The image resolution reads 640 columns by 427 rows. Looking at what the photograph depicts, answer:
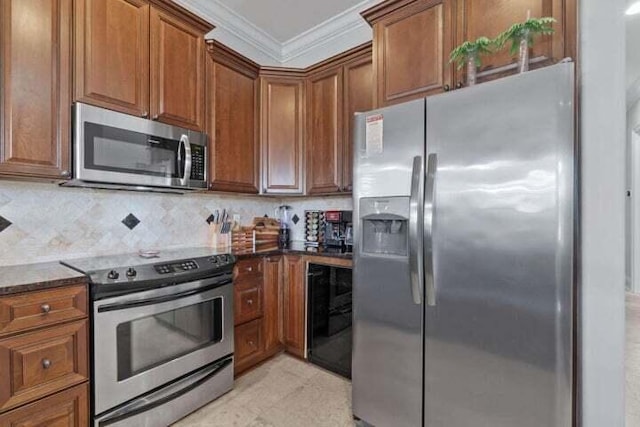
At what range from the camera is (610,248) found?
A: 118cm

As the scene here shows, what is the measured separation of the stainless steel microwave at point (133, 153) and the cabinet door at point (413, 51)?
1349mm

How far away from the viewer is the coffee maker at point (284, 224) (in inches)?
121

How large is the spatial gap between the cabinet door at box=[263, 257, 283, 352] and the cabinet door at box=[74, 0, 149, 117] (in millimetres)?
1422

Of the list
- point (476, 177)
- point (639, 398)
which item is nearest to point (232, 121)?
point (476, 177)

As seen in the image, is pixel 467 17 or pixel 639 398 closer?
pixel 467 17

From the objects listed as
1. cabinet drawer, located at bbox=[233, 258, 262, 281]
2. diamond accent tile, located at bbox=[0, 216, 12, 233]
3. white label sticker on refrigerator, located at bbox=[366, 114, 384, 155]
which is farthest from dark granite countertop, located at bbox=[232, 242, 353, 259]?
diamond accent tile, located at bbox=[0, 216, 12, 233]

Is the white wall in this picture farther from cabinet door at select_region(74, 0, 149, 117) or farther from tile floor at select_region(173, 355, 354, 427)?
cabinet door at select_region(74, 0, 149, 117)

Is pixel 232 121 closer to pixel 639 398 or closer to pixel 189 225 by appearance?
pixel 189 225

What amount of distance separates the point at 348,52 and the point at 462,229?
1862 mm

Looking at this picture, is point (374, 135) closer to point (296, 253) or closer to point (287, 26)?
point (296, 253)

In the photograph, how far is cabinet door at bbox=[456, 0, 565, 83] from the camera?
1403 mm

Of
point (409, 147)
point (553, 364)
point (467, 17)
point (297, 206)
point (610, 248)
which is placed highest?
point (467, 17)

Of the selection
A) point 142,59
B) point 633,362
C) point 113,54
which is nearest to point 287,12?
point 142,59

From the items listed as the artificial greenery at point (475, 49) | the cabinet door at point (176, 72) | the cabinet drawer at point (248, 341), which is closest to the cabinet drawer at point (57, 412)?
the cabinet drawer at point (248, 341)
